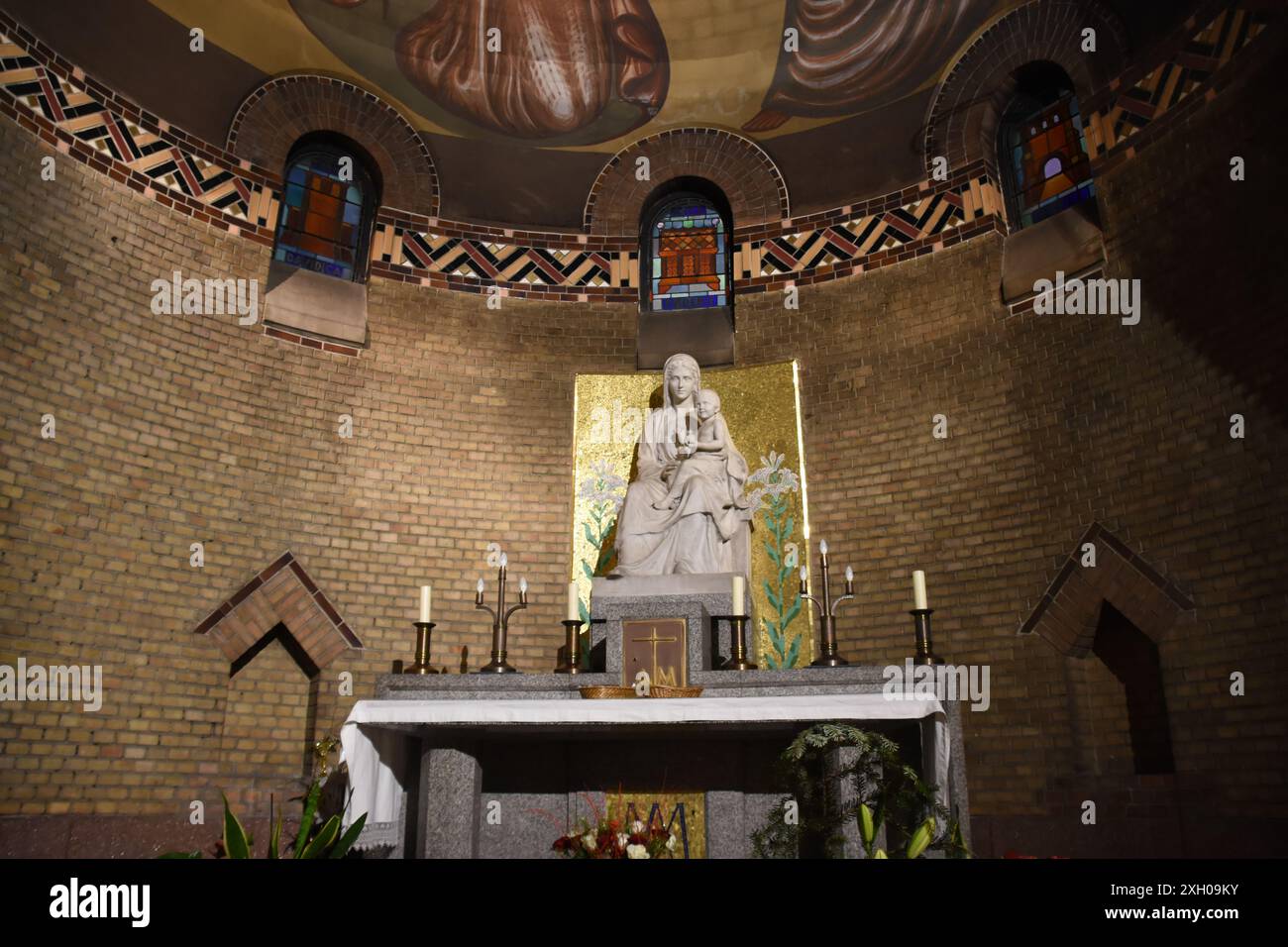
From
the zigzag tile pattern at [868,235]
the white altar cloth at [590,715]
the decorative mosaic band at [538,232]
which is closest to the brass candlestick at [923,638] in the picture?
the white altar cloth at [590,715]

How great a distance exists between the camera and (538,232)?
37.0 ft

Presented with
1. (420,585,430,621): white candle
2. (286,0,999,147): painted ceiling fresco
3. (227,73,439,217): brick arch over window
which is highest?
(286,0,999,147): painted ceiling fresco

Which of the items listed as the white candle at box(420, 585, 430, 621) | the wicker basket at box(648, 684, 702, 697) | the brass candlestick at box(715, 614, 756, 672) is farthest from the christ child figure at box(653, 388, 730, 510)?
the wicker basket at box(648, 684, 702, 697)

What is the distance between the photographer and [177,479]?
28.2 feet

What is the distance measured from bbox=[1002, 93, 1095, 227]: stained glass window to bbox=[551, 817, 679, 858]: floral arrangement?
698cm

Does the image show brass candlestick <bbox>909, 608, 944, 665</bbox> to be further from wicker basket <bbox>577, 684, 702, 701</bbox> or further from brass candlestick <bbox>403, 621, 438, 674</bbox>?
brass candlestick <bbox>403, 621, 438, 674</bbox>

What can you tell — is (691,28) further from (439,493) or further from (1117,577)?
(1117,577)

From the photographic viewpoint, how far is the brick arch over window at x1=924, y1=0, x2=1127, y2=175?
9281 mm

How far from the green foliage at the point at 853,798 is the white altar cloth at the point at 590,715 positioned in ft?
0.51

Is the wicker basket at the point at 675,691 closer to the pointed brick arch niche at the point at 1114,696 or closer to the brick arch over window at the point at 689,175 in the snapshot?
the pointed brick arch niche at the point at 1114,696

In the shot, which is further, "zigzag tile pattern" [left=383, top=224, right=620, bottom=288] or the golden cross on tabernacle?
"zigzag tile pattern" [left=383, top=224, right=620, bottom=288]

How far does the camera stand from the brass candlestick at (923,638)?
24.1 feet

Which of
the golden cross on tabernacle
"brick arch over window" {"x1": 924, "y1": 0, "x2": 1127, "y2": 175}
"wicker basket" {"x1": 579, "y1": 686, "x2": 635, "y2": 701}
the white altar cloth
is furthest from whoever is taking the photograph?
"brick arch over window" {"x1": 924, "y1": 0, "x2": 1127, "y2": 175}
